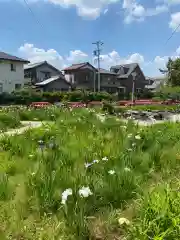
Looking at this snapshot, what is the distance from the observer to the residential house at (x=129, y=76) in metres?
57.7

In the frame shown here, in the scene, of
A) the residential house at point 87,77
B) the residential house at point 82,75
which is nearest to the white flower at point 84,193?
the residential house at point 87,77

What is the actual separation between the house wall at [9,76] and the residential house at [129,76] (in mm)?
22061

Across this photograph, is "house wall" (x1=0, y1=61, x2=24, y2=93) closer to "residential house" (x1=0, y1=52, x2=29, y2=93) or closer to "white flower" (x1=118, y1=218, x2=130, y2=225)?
"residential house" (x1=0, y1=52, x2=29, y2=93)

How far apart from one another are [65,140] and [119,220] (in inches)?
110

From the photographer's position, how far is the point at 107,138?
18.7 ft

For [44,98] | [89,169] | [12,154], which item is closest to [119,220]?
[89,169]

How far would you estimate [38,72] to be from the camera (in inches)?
1902

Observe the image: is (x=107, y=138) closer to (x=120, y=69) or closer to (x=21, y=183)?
(x=21, y=183)

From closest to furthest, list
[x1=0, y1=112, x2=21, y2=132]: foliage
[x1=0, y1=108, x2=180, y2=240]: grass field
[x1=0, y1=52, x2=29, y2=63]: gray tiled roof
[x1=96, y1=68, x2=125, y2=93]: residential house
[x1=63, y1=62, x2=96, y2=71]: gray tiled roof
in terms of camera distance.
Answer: [x1=0, y1=108, x2=180, y2=240]: grass field → [x1=0, y1=112, x2=21, y2=132]: foliage → [x1=0, y1=52, x2=29, y2=63]: gray tiled roof → [x1=63, y1=62, x2=96, y2=71]: gray tiled roof → [x1=96, y1=68, x2=125, y2=93]: residential house

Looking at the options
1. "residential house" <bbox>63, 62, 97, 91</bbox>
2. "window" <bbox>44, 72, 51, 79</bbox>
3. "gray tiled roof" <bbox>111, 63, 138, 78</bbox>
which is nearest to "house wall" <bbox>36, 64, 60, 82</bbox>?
"window" <bbox>44, 72, 51, 79</bbox>

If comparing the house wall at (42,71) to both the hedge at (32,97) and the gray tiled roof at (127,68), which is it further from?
the hedge at (32,97)

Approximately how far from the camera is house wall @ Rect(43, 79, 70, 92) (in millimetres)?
45159

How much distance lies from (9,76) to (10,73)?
0.36 m

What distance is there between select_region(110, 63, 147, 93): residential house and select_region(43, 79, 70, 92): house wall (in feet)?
44.9
